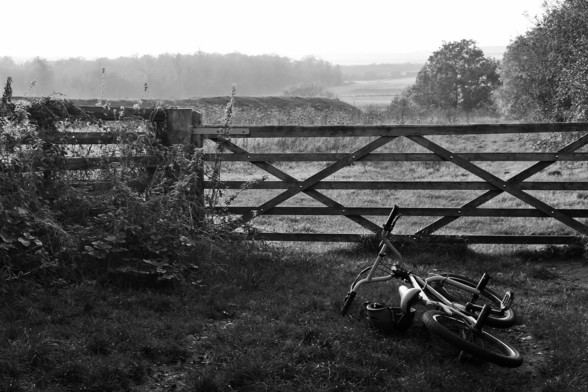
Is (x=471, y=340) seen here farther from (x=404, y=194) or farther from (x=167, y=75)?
(x=167, y=75)

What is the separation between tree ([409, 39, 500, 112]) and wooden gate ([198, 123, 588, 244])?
29.5m

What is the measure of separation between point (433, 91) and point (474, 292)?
3382 centimetres

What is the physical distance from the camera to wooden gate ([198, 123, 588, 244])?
7.61m

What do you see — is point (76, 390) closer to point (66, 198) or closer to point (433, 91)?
point (66, 198)

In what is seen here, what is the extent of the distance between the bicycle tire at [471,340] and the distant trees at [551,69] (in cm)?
1275

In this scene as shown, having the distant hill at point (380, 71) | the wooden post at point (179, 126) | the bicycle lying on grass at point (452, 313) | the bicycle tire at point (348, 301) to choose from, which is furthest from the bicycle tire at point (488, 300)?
the distant hill at point (380, 71)

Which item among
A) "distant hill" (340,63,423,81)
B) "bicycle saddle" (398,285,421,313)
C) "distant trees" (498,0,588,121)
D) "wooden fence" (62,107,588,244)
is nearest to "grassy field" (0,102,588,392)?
"bicycle saddle" (398,285,421,313)

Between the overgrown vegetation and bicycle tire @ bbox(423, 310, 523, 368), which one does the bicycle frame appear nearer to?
bicycle tire @ bbox(423, 310, 523, 368)

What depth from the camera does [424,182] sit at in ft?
25.4

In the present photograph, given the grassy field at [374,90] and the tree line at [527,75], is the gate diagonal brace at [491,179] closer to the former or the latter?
the tree line at [527,75]

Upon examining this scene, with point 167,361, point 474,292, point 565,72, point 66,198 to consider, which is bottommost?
point 167,361

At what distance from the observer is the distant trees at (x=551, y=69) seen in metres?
16.1

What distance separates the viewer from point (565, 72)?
17.2 metres

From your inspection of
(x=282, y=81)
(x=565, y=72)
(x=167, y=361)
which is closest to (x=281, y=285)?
(x=167, y=361)
